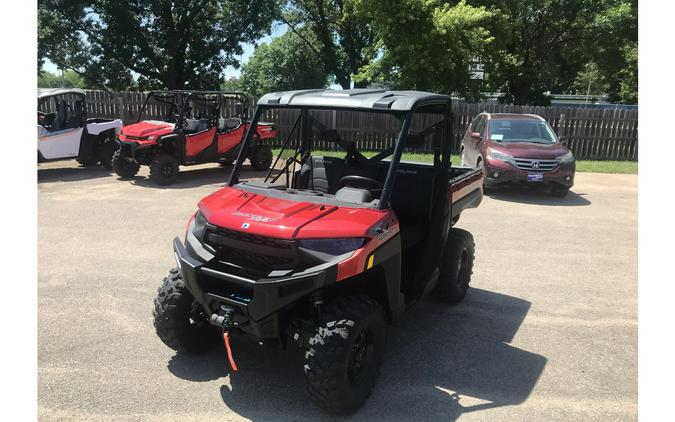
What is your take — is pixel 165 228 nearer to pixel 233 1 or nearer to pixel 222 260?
pixel 222 260

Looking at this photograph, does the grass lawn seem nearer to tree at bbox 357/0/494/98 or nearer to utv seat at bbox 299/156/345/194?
tree at bbox 357/0/494/98

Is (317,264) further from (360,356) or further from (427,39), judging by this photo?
(427,39)

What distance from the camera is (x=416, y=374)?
379 centimetres

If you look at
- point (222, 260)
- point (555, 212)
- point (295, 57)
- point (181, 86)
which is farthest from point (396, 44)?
point (295, 57)

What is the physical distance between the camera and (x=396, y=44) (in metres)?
17.7

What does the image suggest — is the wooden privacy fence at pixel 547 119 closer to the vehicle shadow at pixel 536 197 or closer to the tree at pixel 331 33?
the vehicle shadow at pixel 536 197

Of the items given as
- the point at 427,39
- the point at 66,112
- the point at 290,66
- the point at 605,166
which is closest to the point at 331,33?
the point at 290,66

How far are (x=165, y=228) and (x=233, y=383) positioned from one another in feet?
14.7

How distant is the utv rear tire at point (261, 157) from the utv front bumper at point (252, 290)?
9007mm

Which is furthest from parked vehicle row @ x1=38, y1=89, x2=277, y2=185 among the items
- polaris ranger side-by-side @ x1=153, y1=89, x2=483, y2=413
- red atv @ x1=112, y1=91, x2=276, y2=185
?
polaris ranger side-by-side @ x1=153, y1=89, x2=483, y2=413

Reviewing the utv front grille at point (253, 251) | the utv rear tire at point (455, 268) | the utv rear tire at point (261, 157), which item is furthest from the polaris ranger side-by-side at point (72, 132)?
the utv rear tire at point (455, 268)

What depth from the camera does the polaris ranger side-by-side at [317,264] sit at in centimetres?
310

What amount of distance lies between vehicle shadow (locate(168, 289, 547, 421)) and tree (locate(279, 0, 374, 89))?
2954 centimetres

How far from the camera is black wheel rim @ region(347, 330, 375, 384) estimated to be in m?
3.29
